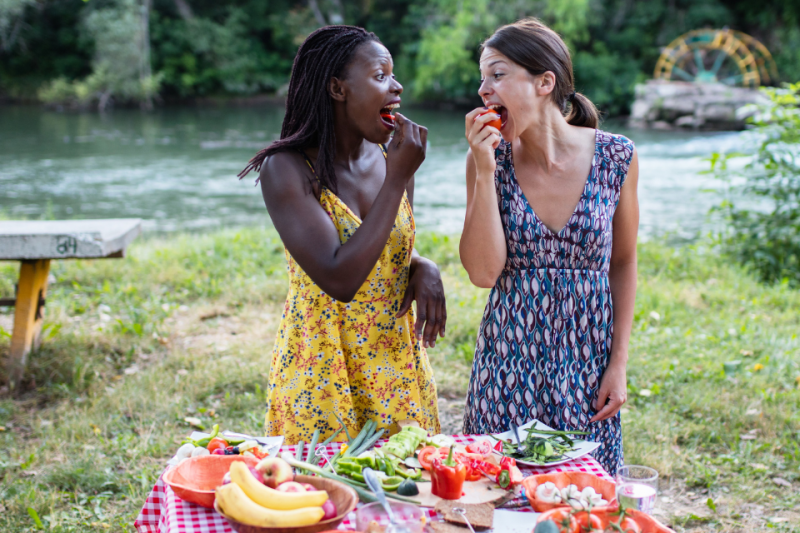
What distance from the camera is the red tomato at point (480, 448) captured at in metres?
1.82

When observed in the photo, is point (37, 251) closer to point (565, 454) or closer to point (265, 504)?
point (265, 504)

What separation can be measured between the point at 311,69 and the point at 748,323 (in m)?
4.43

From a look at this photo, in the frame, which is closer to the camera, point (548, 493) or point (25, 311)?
point (548, 493)

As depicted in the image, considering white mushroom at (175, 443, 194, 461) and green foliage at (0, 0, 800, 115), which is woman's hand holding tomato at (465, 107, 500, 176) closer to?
white mushroom at (175, 443, 194, 461)

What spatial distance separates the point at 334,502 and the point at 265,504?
154mm

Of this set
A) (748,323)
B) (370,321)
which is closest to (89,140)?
(748,323)

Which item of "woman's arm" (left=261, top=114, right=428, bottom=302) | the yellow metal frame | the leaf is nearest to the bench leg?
the leaf

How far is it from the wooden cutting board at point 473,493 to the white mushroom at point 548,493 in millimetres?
97

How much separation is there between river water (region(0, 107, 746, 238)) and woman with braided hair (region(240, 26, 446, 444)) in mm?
5846

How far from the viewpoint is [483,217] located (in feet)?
6.66

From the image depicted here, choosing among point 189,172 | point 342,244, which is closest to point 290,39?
point 189,172

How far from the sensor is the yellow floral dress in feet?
6.68

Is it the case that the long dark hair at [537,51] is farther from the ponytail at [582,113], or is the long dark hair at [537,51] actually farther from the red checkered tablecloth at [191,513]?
the red checkered tablecloth at [191,513]

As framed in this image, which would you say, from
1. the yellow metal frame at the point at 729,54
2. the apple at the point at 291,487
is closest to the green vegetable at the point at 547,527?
the apple at the point at 291,487
